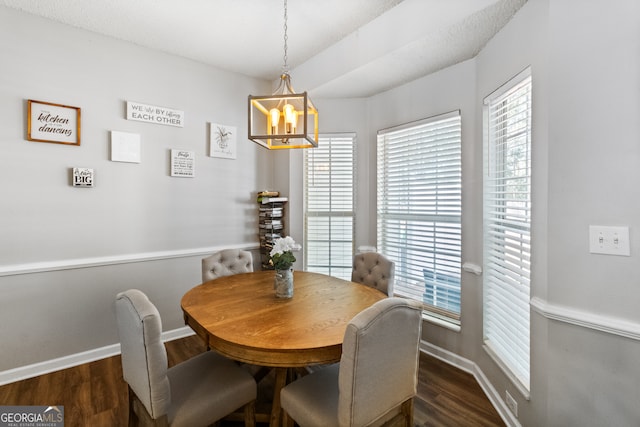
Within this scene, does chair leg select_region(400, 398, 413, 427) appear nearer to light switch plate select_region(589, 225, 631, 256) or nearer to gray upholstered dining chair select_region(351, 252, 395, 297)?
gray upholstered dining chair select_region(351, 252, 395, 297)

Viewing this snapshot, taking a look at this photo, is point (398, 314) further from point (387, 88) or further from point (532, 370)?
point (387, 88)

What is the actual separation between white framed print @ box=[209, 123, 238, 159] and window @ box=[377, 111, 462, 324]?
63.8 inches

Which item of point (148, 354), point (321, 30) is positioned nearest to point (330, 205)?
point (321, 30)

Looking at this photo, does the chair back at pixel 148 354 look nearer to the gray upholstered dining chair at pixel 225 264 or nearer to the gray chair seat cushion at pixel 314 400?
the gray chair seat cushion at pixel 314 400

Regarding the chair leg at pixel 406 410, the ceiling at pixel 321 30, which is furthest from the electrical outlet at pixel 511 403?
the ceiling at pixel 321 30

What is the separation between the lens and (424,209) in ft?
9.23

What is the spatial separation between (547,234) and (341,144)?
2227mm

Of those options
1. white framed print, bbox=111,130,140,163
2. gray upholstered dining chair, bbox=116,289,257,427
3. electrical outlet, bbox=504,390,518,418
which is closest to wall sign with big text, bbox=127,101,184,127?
white framed print, bbox=111,130,140,163

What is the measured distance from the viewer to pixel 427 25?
210cm

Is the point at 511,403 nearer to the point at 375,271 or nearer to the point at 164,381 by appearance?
the point at 375,271

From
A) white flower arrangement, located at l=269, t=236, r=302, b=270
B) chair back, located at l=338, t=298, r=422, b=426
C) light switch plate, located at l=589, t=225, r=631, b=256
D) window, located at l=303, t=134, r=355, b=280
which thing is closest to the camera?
chair back, located at l=338, t=298, r=422, b=426

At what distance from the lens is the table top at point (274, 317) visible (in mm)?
1309

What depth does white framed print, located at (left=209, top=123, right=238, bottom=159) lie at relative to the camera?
10.6 feet

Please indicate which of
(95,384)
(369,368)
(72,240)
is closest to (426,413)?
(369,368)
